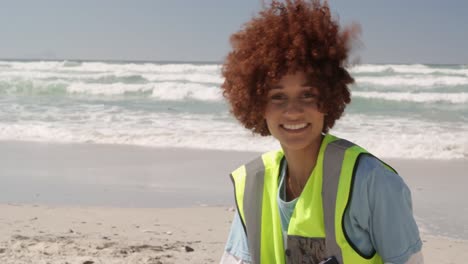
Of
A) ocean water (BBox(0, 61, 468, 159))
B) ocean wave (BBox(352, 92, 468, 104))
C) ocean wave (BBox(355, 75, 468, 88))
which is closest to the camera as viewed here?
ocean water (BBox(0, 61, 468, 159))

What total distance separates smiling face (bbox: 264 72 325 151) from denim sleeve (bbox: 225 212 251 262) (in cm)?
30

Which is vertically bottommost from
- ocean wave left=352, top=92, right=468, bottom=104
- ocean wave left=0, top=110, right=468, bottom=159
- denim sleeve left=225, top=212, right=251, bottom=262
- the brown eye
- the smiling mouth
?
ocean wave left=0, top=110, right=468, bottom=159

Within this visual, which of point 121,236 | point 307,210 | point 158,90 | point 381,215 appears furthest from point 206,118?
point 381,215

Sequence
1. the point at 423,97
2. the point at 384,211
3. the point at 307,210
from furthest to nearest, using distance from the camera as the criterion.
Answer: the point at 423,97 < the point at 307,210 < the point at 384,211

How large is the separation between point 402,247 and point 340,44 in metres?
0.59

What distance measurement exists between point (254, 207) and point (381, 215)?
1.35ft

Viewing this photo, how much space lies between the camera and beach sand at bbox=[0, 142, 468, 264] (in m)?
4.59

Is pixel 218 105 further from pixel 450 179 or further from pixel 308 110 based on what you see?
→ pixel 308 110

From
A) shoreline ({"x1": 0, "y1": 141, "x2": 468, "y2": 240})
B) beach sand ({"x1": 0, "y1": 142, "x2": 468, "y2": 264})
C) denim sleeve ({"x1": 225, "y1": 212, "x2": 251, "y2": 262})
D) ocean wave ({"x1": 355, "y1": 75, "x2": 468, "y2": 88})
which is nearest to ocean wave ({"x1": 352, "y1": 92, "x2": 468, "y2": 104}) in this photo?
ocean wave ({"x1": 355, "y1": 75, "x2": 468, "y2": 88})

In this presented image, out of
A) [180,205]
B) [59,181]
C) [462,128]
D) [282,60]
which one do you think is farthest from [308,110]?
[462,128]

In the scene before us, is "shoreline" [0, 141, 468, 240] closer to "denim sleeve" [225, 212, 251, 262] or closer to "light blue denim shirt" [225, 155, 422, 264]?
"denim sleeve" [225, 212, 251, 262]

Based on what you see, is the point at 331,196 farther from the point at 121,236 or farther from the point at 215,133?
the point at 215,133

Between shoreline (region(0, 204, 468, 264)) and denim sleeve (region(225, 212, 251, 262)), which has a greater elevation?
denim sleeve (region(225, 212, 251, 262))

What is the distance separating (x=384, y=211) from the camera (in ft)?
5.35
